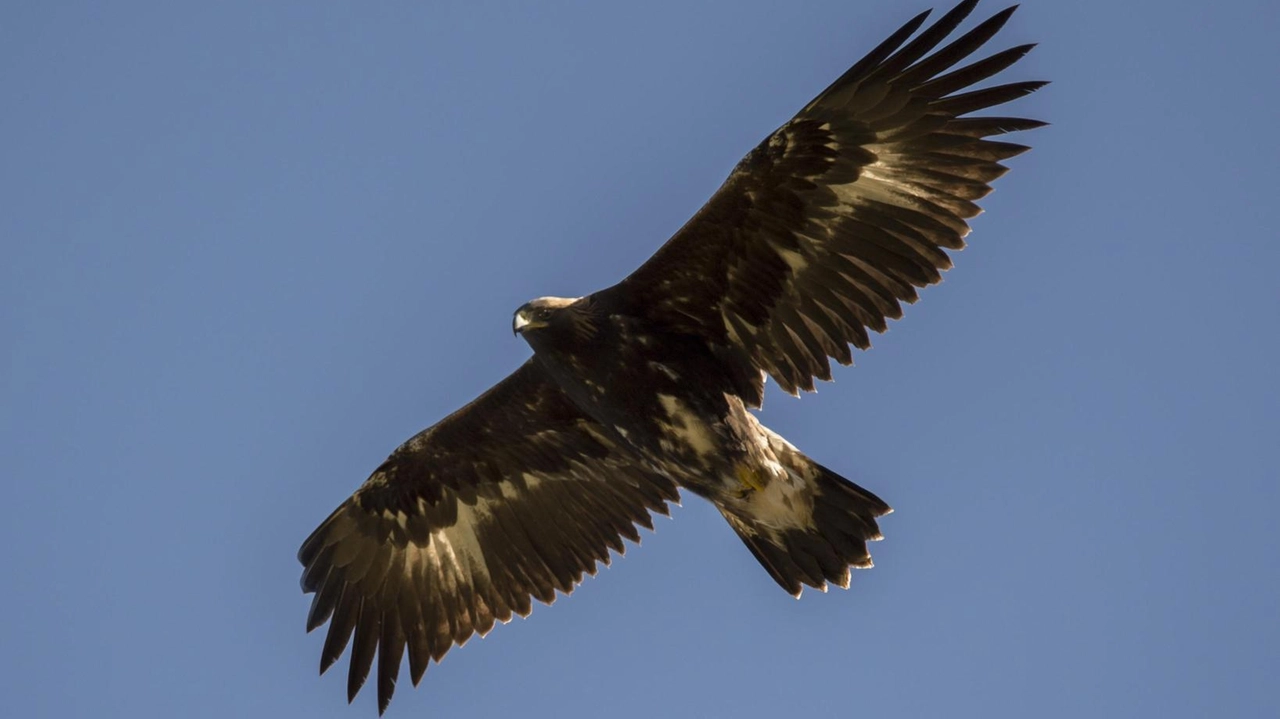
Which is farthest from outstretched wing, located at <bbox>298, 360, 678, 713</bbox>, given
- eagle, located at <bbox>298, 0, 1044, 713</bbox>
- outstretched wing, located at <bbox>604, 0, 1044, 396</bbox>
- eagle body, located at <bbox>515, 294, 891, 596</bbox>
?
outstretched wing, located at <bbox>604, 0, 1044, 396</bbox>

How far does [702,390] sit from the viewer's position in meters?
11.3

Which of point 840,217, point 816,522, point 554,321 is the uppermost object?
point 554,321

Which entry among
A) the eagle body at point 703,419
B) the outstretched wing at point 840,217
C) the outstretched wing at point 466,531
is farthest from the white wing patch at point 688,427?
the outstretched wing at point 466,531

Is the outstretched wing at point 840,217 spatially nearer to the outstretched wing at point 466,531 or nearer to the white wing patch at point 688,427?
the white wing patch at point 688,427

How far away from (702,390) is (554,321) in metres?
1.13

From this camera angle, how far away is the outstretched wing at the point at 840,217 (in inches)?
413

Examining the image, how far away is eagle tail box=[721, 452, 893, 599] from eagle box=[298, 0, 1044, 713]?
2 centimetres

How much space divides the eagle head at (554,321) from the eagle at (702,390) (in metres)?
0.02

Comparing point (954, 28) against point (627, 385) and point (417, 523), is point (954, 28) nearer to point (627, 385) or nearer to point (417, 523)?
point (627, 385)

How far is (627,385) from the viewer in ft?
37.1

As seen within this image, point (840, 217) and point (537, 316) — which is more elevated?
point (537, 316)

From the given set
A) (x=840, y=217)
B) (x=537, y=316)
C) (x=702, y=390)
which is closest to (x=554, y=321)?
(x=537, y=316)

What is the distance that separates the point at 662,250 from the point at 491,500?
2968 mm

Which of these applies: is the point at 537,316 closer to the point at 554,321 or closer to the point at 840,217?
the point at 554,321
